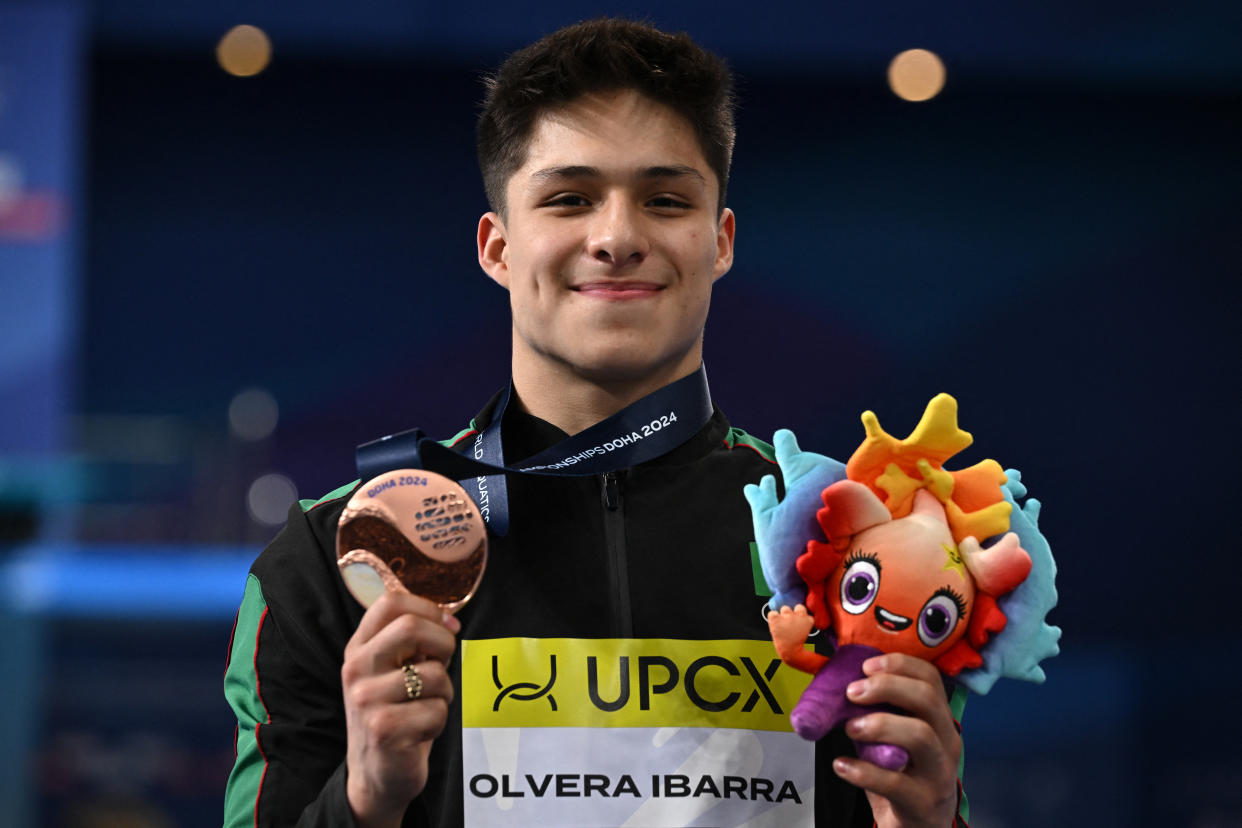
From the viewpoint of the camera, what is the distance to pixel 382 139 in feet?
18.2

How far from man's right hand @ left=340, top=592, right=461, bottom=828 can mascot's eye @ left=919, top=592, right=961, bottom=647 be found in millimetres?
421

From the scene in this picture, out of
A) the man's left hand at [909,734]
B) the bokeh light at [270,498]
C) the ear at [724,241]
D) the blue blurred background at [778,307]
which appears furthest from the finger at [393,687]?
the bokeh light at [270,498]

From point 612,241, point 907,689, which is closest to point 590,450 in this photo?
point 612,241

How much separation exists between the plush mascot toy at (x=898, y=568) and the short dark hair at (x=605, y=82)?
0.49m

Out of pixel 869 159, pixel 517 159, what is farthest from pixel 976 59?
pixel 517 159

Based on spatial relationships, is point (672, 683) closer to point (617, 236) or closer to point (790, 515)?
point (790, 515)

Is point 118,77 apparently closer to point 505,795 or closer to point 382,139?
point 382,139

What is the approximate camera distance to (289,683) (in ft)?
4.59

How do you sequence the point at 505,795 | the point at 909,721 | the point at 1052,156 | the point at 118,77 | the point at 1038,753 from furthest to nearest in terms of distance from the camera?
the point at 1052,156 < the point at 118,77 < the point at 1038,753 < the point at 505,795 < the point at 909,721

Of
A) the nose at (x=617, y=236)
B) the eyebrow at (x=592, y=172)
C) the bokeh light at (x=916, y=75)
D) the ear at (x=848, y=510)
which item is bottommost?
the ear at (x=848, y=510)

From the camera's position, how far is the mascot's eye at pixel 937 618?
3.81 ft

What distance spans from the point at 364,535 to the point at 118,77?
4714mm

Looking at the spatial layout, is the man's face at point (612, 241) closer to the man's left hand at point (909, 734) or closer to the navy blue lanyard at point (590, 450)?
the navy blue lanyard at point (590, 450)

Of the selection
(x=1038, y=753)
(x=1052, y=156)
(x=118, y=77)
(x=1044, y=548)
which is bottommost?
(x=1038, y=753)
